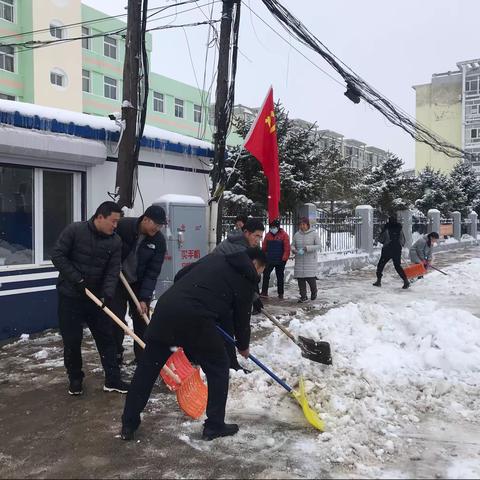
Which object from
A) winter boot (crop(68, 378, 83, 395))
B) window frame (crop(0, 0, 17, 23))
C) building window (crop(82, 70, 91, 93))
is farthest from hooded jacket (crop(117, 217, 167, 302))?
building window (crop(82, 70, 91, 93))

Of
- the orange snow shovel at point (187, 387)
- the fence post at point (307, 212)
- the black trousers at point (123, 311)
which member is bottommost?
the orange snow shovel at point (187, 387)

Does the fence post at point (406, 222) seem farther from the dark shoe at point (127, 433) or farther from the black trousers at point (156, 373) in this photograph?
the dark shoe at point (127, 433)

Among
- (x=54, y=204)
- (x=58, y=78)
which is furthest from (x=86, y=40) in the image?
(x=54, y=204)

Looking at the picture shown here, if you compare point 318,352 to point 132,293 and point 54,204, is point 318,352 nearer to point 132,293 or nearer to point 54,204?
point 132,293

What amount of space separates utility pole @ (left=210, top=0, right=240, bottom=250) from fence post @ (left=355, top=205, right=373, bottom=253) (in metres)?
8.01

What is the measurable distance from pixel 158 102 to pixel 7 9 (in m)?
13.1

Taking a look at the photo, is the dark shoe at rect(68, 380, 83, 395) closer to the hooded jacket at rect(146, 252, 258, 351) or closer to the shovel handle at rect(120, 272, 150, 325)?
the shovel handle at rect(120, 272, 150, 325)

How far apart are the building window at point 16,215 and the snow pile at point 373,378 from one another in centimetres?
332

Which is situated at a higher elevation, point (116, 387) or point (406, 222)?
point (406, 222)

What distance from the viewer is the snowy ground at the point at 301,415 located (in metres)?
3.17

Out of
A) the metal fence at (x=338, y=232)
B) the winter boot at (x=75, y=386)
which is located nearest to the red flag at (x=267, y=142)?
the metal fence at (x=338, y=232)

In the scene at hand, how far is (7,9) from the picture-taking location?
92.2 feet

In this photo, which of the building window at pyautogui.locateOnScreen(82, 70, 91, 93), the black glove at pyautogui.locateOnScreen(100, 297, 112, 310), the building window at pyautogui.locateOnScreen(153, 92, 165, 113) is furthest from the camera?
the building window at pyautogui.locateOnScreen(153, 92, 165, 113)

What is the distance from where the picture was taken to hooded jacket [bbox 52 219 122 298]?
4.10 meters
